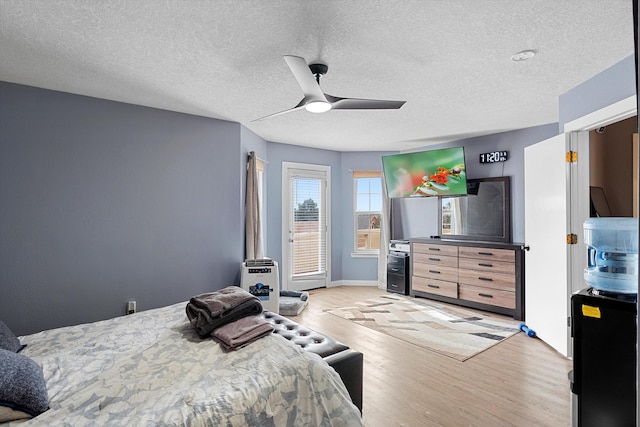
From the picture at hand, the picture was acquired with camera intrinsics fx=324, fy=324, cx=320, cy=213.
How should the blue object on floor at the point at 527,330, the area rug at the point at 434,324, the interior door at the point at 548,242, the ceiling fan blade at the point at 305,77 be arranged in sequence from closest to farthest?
the ceiling fan blade at the point at 305,77, the interior door at the point at 548,242, the area rug at the point at 434,324, the blue object on floor at the point at 527,330

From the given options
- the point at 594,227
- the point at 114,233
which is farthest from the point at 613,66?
the point at 114,233

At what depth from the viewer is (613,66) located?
8.02ft

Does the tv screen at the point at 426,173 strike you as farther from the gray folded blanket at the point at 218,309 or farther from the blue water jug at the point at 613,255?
the gray folded blanket at the point at 218,309

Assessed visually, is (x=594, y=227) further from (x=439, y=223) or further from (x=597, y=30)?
(x=439, y=223)

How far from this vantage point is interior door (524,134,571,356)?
288 cm

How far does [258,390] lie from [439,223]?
447cm

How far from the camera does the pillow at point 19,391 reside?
1180 millimetres

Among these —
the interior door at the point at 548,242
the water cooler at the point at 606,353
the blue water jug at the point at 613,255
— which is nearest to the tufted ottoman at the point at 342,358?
the water cooler at the point at 606,353

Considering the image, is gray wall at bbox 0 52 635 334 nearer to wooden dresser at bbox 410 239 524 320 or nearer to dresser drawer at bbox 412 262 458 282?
wooden dresser at bbox 410 239 524 320

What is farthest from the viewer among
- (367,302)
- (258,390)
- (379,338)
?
(367,302)

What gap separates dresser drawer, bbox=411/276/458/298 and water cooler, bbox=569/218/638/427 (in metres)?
2.98

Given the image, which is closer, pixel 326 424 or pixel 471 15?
pixel 326 424

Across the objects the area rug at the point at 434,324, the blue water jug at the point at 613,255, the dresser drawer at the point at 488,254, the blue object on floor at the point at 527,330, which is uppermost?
the blue water jug at the point at 613,255

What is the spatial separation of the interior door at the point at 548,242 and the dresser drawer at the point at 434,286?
3.69 ft
